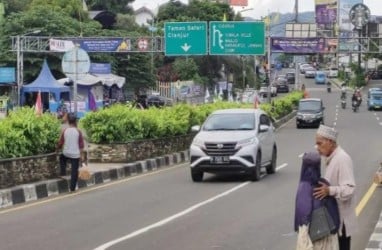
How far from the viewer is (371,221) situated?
12.3 m

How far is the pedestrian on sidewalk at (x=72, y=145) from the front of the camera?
16625mm

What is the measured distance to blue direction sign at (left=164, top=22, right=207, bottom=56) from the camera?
44.7m

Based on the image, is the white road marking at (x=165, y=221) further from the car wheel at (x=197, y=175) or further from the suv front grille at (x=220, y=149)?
the car wheel at (x=197, y=175)

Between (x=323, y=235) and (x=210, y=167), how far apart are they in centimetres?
1197

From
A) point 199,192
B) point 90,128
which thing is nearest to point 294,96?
point 90,128

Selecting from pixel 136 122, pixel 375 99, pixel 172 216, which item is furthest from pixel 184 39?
pixel 172 216

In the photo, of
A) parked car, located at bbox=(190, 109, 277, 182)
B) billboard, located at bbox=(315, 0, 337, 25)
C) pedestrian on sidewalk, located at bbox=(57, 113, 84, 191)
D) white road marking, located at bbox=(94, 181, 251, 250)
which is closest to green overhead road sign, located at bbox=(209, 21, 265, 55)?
parked car, located at bbox=(190, 109, 277, 182)

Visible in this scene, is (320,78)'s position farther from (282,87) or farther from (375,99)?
(375,99)

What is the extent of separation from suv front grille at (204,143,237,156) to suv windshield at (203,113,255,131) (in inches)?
38.0

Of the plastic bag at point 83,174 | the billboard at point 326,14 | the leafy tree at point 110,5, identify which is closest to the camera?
the plastic bag at point 83,174

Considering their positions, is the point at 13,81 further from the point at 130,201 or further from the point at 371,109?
the point at 130,201

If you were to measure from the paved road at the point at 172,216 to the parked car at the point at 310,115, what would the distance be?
84.1 ft

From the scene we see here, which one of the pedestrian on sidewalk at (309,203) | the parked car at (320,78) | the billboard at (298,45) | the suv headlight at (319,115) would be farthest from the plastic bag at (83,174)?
the parked car at (320,78)

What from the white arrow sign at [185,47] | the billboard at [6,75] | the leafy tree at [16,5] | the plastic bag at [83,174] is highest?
the leafy tree at [16,5]
